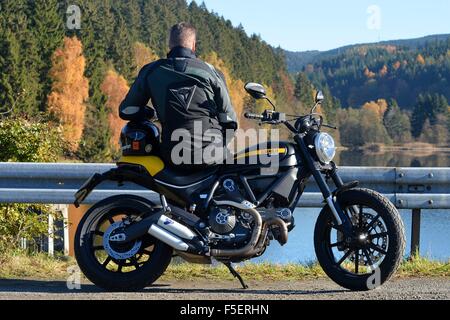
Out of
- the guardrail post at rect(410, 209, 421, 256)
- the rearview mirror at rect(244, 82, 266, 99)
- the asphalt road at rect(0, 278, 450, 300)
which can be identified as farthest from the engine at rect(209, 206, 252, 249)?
the guardrail post at rect(410, 209, 421, 256)

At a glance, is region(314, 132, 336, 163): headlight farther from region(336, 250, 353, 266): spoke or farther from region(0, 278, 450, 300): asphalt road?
region(0, 278, 450, 300): asphalt road

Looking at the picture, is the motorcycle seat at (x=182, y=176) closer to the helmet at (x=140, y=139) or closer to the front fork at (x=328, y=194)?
the helmet at (x=140, y=139)

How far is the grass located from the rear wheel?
0.68 metres

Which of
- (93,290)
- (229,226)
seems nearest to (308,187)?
(229,226)

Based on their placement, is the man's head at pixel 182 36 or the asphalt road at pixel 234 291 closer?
the asphalt road at pixel 234 291

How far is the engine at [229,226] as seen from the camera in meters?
5.89

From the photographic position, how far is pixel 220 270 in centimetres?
688

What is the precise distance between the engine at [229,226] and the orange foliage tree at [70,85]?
6296 cm

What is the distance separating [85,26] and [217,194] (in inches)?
3058

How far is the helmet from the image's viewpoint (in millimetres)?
6094

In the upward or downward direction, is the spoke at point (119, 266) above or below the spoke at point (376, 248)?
below

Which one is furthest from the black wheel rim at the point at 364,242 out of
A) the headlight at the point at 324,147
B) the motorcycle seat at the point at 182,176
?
the motorcycle seat at the point at 182,176

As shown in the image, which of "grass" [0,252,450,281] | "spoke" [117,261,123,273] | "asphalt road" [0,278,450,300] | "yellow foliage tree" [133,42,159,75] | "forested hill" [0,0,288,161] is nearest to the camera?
"asphalt road" [0,278,450,300]

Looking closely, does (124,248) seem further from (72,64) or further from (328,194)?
(72,64)
